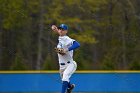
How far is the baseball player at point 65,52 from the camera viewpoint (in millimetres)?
9266

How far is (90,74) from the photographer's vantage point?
14625mm

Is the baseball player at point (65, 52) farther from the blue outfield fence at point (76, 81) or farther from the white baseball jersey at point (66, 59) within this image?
the blue outfield fence at point (76, 81)

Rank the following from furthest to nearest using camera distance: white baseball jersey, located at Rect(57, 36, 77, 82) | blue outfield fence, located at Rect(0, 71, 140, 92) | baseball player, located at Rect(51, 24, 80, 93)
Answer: blue outfield fence, located at Rect(0, 71, 140, 92)
white baseball jersey, located at Rect(57, 36, 77, 82)
baseball player, located at Rect(51, 24, 80, 93)

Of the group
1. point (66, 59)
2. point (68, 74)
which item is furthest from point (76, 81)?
point (68, 74)

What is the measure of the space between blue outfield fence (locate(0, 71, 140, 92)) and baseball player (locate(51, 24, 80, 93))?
4672 mm

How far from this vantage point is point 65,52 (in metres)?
9.31

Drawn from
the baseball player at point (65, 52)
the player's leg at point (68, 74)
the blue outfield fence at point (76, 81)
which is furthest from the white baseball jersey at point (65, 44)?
the blue outfield fence at point (76, 81)

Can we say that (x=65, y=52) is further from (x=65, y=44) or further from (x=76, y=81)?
(x=76, y=81)

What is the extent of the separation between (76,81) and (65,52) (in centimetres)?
522

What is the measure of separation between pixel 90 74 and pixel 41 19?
1185cm

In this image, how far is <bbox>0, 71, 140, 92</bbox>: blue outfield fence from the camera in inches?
564

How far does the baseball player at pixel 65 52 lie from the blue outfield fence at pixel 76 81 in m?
4.67

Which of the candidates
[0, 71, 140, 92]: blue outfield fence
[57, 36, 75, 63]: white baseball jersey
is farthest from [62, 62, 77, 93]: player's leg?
[0, 71, 140, 92]: blue outfield fence

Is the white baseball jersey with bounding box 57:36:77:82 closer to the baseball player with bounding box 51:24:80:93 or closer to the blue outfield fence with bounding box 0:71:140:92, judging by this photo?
the baseball player with bounding box 51:24:80:93
